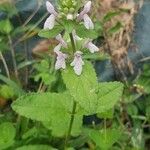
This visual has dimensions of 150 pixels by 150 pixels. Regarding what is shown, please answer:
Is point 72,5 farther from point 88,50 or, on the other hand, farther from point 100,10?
point 100,10

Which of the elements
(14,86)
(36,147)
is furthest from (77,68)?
(14,86)

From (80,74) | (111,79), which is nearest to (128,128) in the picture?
(111,79)

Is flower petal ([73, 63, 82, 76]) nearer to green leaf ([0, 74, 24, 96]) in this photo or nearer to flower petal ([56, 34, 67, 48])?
flower petal ([56, 34, 67, 48])

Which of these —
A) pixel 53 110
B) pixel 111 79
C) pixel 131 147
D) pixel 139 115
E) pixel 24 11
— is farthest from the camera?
pixel 24 11

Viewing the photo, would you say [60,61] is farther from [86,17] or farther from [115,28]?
[115,28]

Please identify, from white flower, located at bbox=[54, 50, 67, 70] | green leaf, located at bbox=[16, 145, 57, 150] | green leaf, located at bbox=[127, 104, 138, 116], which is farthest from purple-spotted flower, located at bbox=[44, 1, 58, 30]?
green leaf, located at bbox=[127, 104, 138, 116]

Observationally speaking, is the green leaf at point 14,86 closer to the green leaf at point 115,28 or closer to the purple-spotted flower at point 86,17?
the green leaf at point 115,28
